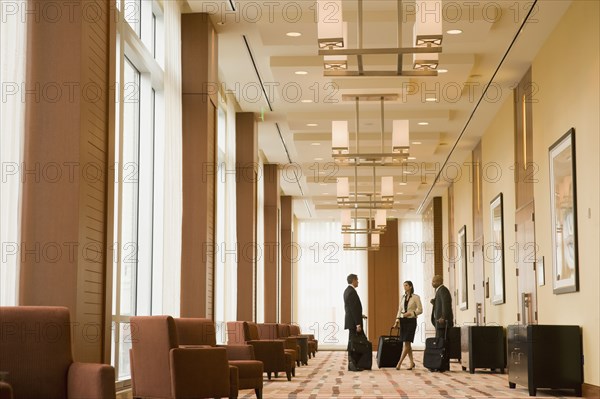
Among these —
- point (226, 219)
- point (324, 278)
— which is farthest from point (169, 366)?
point (324, 278)

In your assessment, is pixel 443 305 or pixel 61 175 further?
pixel 443 305

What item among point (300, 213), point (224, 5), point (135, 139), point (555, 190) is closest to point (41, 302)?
point (135, 139)

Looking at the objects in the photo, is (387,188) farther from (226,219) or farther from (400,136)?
(400,136)

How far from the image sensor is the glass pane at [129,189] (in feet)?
27.5

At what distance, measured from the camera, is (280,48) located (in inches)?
441

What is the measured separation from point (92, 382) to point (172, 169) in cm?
509

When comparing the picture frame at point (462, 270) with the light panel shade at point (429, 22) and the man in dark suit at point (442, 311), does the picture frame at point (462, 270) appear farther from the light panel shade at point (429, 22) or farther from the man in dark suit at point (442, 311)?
the light panel shade at point (429, 22)

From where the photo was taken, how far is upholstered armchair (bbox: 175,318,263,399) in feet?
26.0

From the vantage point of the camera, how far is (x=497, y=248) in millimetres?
14484

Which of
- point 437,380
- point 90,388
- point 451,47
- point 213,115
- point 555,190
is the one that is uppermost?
point 451,47

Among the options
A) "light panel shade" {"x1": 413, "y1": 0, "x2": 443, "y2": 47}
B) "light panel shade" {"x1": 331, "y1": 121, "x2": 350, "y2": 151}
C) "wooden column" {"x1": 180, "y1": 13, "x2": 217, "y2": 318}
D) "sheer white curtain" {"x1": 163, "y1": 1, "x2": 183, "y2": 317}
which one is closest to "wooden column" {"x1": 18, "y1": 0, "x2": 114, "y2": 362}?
"light panel shade" {"x1": 413, "y1": 0, "x2": 443, "y2": 47}

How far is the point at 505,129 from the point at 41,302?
9922 millimetres

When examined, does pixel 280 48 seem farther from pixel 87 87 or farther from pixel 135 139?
pixel 87 87

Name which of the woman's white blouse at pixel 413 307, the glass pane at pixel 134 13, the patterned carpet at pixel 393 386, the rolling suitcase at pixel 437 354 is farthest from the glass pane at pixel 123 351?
the woman's white blouse at pixel 413 307
